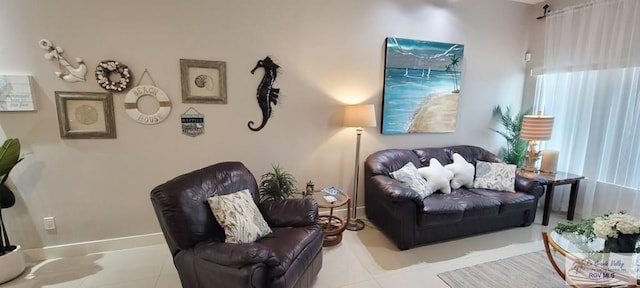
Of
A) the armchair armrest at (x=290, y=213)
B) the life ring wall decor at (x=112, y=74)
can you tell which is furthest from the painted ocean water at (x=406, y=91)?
the life ring wall decor at (x=112, y=74)

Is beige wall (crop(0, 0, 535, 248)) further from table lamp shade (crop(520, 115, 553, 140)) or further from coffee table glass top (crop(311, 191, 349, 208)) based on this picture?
table lamp shade (crop(520, 115, 553, 140))

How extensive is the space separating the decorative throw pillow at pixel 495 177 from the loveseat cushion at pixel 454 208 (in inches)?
15.2

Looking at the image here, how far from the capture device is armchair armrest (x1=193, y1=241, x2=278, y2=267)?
5.17 ft

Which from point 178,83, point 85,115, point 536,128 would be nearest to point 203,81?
point 178,83

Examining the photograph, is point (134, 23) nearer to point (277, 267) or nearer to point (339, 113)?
point (339, 113)

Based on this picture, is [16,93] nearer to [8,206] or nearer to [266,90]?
[8,206]

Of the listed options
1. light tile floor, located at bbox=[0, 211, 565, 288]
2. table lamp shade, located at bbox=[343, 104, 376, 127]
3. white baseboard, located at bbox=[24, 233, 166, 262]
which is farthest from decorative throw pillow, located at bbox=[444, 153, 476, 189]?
white baseboard, located at bbox=[24, 233, 166, 262]

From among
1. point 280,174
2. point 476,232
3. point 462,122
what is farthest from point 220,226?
point 462,122

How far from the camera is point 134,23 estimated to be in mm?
2482

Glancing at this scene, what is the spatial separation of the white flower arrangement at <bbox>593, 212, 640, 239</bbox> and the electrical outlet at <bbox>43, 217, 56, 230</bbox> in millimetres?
4376

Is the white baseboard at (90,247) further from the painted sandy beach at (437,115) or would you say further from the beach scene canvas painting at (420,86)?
the painted sandy beach at (437,115)

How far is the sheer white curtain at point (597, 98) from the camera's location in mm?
2996

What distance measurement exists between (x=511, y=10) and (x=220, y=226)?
464 cm

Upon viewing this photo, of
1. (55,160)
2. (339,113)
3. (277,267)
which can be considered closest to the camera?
(277,267)
